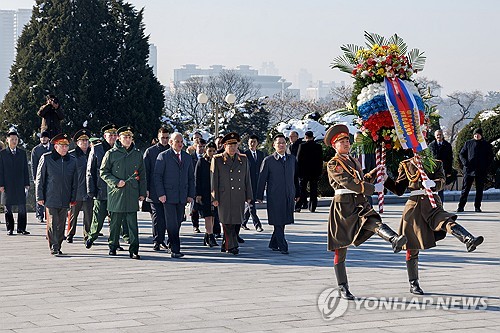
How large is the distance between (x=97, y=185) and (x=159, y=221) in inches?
47.7

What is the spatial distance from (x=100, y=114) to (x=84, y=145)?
2991cm

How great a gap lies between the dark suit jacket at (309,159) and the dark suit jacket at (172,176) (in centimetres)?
756

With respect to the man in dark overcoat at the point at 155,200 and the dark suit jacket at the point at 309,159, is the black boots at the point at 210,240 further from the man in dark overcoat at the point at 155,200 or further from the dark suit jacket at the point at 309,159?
the dark suit jacket at the point at 309,159

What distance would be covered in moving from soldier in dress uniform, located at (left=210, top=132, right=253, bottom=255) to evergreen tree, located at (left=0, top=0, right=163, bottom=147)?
3073cm

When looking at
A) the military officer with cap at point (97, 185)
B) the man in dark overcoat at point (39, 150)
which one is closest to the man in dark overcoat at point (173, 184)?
the military officer with cap at point (97, 185)

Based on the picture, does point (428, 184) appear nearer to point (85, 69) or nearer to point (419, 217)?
point (419, 217)

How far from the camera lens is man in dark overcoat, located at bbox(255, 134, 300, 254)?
14.7 m

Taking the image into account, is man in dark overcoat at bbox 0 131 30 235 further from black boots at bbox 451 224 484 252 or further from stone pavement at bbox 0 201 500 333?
black boots at bbox 451 224 484 252

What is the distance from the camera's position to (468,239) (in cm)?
989

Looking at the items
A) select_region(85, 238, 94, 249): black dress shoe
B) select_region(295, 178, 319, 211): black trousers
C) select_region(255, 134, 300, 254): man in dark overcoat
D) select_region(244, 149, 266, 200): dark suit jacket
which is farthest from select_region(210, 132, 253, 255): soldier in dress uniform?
select_region(295, 178, 319, 211): black trousers

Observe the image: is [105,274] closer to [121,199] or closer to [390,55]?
[121,199]

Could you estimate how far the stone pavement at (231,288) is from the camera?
916 cm

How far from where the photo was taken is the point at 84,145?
16516 mm

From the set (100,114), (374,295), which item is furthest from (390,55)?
(100,114)
